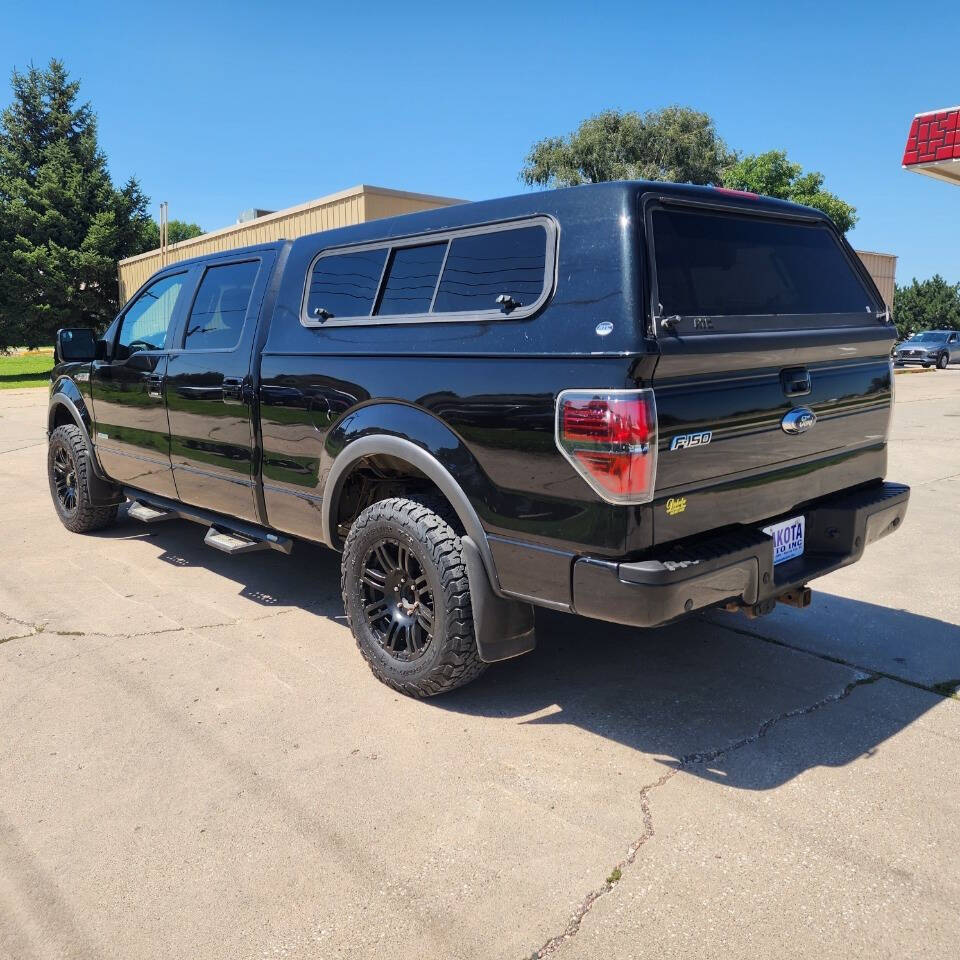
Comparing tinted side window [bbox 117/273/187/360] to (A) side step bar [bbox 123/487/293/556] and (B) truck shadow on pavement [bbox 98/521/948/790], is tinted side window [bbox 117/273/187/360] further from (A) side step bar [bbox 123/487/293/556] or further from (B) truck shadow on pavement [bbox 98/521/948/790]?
(B) truck shadow on pavement [bbox 98/521/948/790]

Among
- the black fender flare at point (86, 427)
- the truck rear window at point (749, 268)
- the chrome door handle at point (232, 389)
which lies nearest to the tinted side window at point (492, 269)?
the truck rear window at point (749, 268)

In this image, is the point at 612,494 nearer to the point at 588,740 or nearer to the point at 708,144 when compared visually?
the point at 588,740

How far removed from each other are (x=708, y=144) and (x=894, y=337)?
45.0 m

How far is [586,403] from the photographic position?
9.30ft

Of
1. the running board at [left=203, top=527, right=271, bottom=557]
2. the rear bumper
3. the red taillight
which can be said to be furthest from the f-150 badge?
the running board at [left=203, top=527, right=271, bottom=557]

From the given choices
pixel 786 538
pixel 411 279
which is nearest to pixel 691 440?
pixel 786 538

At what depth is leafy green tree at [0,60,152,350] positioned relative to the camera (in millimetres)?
29594

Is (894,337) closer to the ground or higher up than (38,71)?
closer to the ground

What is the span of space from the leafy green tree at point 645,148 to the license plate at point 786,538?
42.6 meters

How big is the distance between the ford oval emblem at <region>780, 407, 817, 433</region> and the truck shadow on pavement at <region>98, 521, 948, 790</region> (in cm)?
119

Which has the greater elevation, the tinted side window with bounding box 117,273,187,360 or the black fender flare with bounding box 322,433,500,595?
the tinted side window with bounding box 117,273,187,360

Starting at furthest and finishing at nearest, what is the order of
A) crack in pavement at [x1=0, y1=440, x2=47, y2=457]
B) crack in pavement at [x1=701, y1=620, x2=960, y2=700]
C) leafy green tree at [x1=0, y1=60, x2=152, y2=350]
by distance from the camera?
1. leafy green tree at [x1=0, y1=60, x2=152, y2=350]
2. crack in pavement at [x1=0, y1=440, x2=47, y2=457]
3. crack in pavement at [x1=701, y1=620, x2=960, y2=700]

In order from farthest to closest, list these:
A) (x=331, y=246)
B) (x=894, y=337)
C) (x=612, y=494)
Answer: (x=331, y=246)
(x=894, y=337)
(x=612, y=494)

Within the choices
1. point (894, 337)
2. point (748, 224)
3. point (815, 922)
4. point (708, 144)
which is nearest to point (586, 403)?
point (748, 224)
